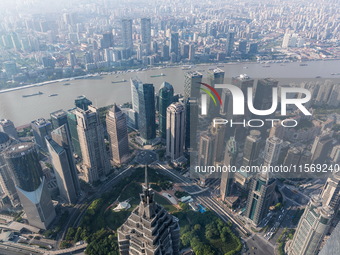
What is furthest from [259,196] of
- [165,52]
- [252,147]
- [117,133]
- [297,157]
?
[165,52]

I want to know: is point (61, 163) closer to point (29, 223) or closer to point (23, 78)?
point (29, 223)

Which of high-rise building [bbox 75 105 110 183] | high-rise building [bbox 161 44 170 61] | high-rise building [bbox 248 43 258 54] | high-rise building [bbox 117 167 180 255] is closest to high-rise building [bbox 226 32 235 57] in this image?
high-rise building [bbox 248 43 258 54]

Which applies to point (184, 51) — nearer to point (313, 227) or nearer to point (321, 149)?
point (321, 149)

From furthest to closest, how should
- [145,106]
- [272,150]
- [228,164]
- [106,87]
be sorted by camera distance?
[106,87] < [145,106] < [228,164] < [272,150]

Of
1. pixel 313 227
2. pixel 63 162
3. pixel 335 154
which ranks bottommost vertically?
pixel 335 154

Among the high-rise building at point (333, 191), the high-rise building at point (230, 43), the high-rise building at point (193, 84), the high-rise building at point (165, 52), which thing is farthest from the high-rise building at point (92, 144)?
the high-rise building at point (230, 43)

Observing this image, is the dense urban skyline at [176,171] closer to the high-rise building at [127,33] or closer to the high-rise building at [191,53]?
the high-rise building at [191,53]

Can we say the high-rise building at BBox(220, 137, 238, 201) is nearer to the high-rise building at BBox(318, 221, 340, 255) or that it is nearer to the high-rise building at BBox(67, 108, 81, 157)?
the high-rise building at BBox(67, 108, 81, 157)
